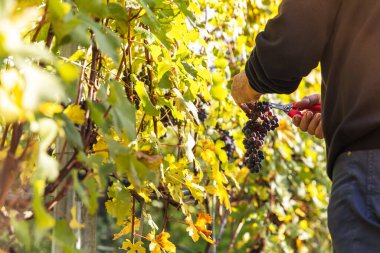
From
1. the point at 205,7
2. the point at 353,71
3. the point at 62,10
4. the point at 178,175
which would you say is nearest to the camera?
the point at 62,10

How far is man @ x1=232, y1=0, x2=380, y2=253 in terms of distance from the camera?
5.54 ft

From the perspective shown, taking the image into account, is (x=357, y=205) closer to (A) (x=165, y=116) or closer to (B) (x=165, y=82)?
(B) (x=165, y=82)

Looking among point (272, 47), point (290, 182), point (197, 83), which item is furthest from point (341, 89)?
point (290, 182)

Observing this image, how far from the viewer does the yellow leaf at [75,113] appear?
151 cm

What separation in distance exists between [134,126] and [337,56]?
1.84ft

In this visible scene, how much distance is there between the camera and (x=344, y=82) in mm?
1770

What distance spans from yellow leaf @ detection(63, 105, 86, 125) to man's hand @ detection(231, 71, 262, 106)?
68 cm

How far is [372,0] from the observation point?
1.76m

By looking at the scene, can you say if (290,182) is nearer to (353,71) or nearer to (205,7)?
(205,7)

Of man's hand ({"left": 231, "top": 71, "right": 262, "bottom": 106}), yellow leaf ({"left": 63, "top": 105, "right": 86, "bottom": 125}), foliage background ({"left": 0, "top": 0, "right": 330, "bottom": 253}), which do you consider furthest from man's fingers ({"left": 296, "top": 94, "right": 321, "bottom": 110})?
yellow leaf ({"left": 63, "top": 105, "right": 86, "bottom": 125})

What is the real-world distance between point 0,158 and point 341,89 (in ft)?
2.40

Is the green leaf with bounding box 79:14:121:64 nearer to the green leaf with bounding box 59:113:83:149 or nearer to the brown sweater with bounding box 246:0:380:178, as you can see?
the green leaf with bounding box 59:113:83:149

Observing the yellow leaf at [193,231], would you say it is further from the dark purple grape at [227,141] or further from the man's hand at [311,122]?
the dark purple grape at [227,141]

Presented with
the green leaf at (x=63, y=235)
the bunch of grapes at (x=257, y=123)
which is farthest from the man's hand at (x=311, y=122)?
the green leaf at (x=63, y=235)
